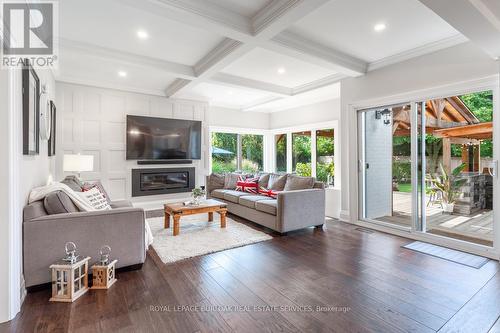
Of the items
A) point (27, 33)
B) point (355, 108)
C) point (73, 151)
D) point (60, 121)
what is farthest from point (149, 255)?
point (355, 108)

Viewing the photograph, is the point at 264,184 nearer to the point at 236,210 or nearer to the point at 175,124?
the point at 236,210

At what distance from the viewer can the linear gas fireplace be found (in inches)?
224

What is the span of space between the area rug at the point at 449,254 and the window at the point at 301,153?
3.51 metres

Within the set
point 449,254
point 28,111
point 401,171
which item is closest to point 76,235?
point 28,111

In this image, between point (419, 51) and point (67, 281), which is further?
point (419, 51)

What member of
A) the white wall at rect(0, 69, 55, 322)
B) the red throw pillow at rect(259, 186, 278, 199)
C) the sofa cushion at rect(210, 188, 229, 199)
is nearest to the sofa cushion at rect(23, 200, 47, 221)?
the white wall at rect(0, 69, 55, 322)

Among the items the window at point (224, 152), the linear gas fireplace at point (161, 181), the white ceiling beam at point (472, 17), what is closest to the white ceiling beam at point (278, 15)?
the white ceiling beam at point (472, 17)

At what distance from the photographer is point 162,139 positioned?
589cm

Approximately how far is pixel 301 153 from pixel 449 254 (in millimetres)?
4280

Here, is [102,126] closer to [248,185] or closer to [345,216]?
[248,185]

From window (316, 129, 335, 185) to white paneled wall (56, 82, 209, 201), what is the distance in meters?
3.68

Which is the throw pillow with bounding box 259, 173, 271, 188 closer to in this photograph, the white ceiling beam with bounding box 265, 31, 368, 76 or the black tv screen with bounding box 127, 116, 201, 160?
the black tv screen with bounding box 127, 116, 201, 160

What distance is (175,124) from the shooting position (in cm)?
607


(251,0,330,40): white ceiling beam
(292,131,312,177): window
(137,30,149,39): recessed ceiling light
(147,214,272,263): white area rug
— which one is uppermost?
(137,30,149,39): recessed ceiling light
